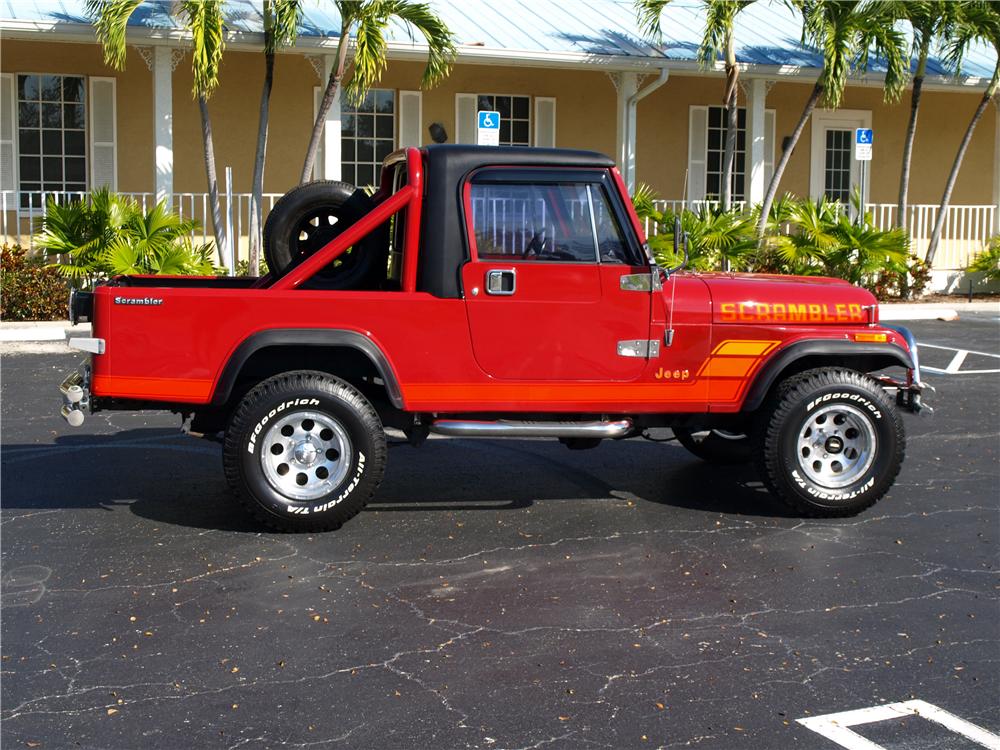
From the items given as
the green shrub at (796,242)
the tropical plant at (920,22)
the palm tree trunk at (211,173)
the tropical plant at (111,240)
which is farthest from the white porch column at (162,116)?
the tropical plant at (920,22)

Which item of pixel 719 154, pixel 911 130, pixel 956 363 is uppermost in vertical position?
pixel 911 130

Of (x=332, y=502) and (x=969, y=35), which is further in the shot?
(x=969, y=35)

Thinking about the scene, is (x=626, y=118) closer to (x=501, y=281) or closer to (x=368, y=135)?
(x=368, y=135)

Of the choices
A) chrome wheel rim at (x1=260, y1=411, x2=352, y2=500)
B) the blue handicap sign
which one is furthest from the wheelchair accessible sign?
chrome wheel rim at (x1=260, y1=411, x2=352, y2=500)

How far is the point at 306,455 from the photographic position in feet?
22.4

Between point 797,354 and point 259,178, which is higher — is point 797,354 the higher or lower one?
the lower one

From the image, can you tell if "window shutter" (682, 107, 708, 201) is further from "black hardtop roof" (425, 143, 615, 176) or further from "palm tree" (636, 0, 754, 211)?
"black hardtop roof" (425, 143, 615, 176)

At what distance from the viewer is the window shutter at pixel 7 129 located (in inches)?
710

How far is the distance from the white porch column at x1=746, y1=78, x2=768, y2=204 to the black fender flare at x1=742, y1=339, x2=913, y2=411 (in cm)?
1363

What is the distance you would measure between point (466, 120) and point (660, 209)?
360 cm

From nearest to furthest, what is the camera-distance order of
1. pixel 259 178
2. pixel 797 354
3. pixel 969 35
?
pixel 797 354 < pixel 259 178 < pixel 969 35

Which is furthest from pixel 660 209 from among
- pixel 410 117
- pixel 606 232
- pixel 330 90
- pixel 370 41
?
pixel 606 232

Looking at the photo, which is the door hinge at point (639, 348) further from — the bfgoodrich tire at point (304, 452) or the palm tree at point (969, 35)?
the palm tree at point (969, 35)

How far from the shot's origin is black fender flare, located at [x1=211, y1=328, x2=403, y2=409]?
265 inches
